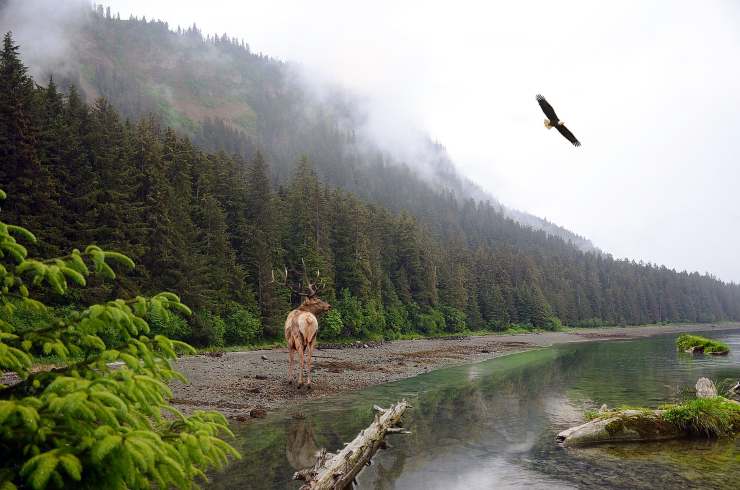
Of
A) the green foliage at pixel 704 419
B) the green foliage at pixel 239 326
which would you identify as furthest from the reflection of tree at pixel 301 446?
the green foliage at pixel 239 326

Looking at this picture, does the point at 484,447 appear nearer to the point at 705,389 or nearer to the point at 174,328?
the point at 705,389

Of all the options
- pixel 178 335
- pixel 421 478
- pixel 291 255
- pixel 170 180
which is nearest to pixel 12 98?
pixel 170 180

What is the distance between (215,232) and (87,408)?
45005 millimetres

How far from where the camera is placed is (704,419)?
14172mm

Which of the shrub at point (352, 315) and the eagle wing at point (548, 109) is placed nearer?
the eagle wing at point (548, 109)

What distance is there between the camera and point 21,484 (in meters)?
3.05

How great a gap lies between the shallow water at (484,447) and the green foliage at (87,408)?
24.4 ft

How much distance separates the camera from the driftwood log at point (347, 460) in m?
8.80

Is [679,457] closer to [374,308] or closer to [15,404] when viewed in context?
[15,404]

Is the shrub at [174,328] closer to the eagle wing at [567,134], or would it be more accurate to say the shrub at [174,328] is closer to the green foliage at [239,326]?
the green foliage at [239,326]

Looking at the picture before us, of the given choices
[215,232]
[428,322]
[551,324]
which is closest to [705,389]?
[215,232]

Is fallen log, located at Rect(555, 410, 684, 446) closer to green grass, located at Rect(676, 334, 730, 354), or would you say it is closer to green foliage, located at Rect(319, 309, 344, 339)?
green foliage, located at Rect(319, 309, 344, 339)

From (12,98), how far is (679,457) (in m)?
42.1

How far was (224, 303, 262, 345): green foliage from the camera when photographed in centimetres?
4212
